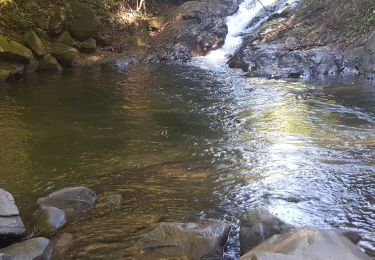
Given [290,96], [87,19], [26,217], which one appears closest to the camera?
[26,217]

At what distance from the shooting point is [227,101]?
1067 centimetres

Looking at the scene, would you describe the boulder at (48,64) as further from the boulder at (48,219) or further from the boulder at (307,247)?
the boulder at (307,247)

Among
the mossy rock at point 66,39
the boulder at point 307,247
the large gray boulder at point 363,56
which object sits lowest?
the boulder at point 307,247

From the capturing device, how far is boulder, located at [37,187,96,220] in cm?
496

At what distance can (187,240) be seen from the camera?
4.04m

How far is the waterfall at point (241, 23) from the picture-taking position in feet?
64.8

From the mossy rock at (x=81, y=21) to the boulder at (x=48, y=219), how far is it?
14135 millimetres

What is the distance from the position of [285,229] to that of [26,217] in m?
2.83

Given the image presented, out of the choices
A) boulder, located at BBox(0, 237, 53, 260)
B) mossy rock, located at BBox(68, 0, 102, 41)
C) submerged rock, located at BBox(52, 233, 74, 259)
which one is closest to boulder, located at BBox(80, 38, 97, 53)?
mossy rock, located at BBox(68, 0, 102, 41)

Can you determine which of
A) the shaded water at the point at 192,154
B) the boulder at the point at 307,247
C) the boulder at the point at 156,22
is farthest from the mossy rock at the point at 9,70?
the boulder at the point at 307,247

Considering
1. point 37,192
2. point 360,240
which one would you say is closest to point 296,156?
point 360,240

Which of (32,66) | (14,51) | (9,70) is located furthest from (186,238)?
(32,66)

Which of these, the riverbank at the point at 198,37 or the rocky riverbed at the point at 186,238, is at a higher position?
the riverbank at the point at 198,37

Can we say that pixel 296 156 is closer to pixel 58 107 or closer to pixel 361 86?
pixel 58 107
